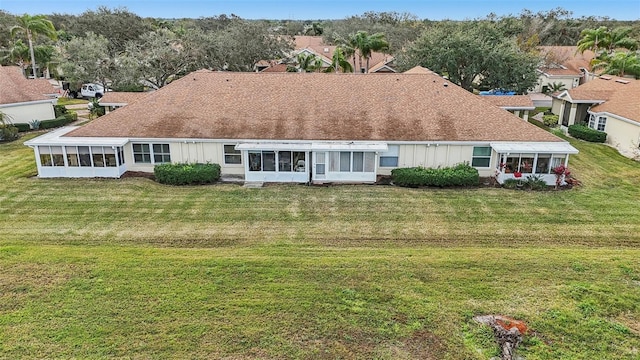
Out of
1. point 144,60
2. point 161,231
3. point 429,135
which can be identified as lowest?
point 161,231

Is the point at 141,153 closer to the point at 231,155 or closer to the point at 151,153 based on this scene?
the point at 151,153

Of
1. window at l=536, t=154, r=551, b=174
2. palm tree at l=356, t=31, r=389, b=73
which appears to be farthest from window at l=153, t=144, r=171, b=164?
palm tree at l=356, t=31, r=389, b=73

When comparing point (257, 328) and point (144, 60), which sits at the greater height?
point (144, 60)

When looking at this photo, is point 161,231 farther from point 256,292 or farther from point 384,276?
point 384,276

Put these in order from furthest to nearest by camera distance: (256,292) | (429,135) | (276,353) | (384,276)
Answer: (429,135) < (384,276) < (256,292) < (276,353)

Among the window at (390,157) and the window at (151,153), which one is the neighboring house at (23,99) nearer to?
the window at (151,153)

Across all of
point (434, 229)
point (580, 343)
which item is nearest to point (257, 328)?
point (580, 343)

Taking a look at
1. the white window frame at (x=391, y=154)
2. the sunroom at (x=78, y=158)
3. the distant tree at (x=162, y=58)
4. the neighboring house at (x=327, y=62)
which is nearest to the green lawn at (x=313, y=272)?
the sunroom at (x=78, y=158)
